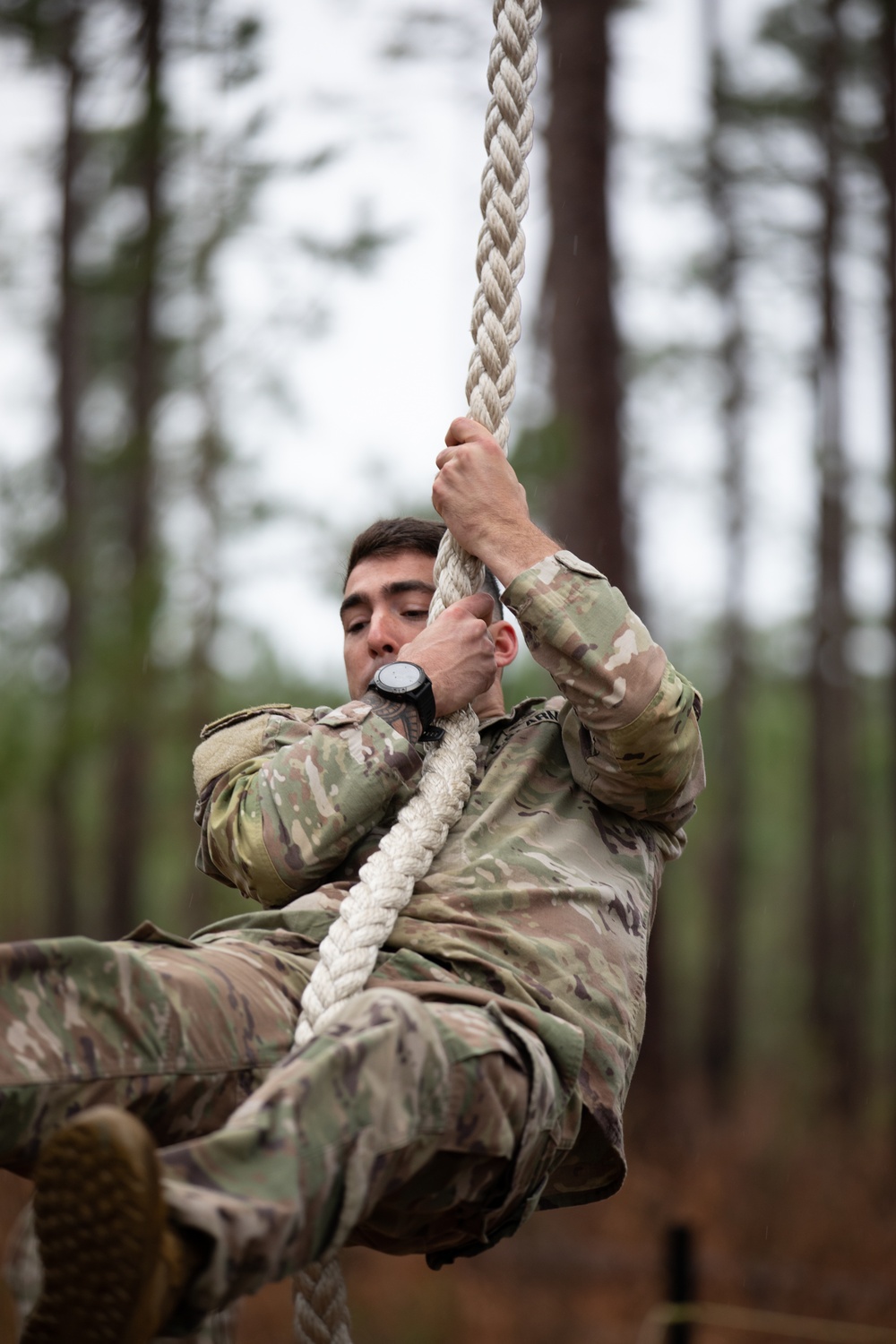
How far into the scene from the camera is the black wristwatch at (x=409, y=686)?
2.43 meters

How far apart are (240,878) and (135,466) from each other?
755 centimetres

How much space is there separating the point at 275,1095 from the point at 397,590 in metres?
1.32

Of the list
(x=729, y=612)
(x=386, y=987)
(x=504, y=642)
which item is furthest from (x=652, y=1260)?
(x=729, y=612)

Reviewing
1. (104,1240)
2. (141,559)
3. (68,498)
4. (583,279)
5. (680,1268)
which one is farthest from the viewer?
(68,498)

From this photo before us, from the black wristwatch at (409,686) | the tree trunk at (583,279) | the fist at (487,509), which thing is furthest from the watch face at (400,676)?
the tree trunk at (583,279)

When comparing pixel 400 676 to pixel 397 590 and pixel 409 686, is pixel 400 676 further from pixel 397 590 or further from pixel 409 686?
A: pixel 397 590

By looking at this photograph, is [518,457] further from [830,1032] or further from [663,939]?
[830,1032]

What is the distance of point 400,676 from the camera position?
244 centimetres

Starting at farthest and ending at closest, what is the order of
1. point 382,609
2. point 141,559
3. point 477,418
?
point 141,559, point 382,609, point 477,418

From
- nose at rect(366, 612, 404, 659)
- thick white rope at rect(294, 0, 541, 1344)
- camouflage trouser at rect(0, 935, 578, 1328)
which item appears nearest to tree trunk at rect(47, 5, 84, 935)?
nose at rect(366, 612, 404, 659)

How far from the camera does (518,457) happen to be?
7246 mm

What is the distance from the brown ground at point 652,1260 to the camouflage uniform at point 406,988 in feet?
18.2

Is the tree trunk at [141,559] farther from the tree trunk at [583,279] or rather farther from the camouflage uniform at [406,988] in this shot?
the camouflage uniform at [406,988]

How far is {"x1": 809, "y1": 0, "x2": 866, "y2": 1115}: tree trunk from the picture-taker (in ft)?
40.7
